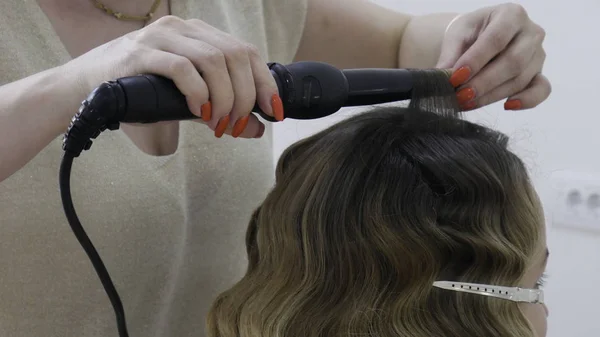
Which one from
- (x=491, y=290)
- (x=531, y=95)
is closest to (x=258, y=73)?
(x=491, y=290)

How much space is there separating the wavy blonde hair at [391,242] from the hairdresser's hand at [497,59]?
8 centimetres

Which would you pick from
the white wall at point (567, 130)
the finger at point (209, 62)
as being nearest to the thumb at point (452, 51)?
the finger at point (209, 62)

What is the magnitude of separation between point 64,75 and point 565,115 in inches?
40.4

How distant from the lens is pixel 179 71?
1.87 ft

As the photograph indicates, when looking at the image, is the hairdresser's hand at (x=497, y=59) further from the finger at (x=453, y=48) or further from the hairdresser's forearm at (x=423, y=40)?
the hairdresser's forearm at (x=423, y=40)

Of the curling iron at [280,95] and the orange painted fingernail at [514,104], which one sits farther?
the orange painted fingernail at [514,104]

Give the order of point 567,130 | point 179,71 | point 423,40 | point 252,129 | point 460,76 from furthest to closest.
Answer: point 567,130 → point 423,40 → point 460,76 → point 252,129 → point 179,71

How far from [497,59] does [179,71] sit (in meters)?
0.41

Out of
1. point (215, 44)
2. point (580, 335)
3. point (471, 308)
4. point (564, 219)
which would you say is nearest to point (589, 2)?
point (564, 219)

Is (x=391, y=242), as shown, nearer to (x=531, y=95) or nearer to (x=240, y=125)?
(x=240, y=125)

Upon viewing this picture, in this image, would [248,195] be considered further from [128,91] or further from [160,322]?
[128,91]

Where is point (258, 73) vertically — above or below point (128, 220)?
above

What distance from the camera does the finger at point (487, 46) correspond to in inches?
32.6

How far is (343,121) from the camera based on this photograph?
0.83 meters
